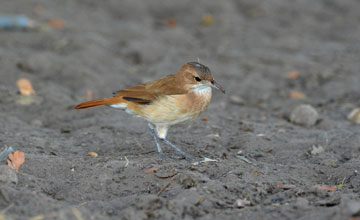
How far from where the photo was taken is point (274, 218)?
376 cm

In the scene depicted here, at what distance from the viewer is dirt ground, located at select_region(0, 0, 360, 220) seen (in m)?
4.07

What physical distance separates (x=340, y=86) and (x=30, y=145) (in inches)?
208

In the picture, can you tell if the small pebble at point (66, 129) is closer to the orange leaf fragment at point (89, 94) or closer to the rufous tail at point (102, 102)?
the rufous tail at point (102, 102)

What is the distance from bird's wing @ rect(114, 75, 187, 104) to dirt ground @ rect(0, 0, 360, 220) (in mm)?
604

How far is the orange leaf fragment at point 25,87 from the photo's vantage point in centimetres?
735

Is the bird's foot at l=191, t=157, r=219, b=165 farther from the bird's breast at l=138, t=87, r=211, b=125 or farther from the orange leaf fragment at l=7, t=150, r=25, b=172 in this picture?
the orange leaf fragment at l=7, t=150, r=25, b=172

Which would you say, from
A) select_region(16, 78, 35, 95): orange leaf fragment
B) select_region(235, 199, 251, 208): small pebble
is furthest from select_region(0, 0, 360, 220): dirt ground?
select_region(16, 78, 35, 95): orange leaf fragment

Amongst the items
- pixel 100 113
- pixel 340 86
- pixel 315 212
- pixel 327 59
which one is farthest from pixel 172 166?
pixel 327 59

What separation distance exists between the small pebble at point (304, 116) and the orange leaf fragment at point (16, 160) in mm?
3800

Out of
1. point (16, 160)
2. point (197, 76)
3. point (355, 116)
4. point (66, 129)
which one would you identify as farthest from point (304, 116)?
point (16, 160)

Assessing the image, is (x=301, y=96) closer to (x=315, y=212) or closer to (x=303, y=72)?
(x=303, y=72)

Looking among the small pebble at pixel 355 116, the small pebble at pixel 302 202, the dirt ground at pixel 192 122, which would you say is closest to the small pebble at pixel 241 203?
the dirt ground at pixel 192 122

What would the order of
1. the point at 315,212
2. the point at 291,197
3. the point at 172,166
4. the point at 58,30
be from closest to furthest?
the point at 315,212 < the point at 291,197 < the point at 172,166 < the point at 58,30

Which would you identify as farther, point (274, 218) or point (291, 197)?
point (291, 197)
